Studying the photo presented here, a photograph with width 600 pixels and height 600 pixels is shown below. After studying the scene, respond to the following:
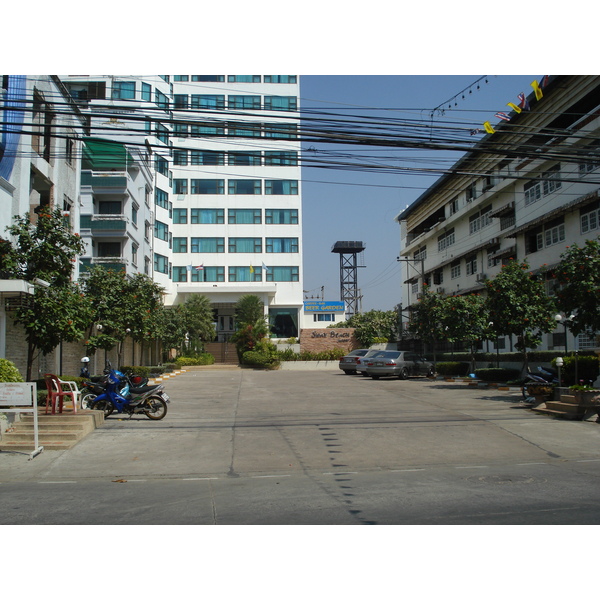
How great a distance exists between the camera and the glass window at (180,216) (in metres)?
55.6

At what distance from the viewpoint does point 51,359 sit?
21.6m

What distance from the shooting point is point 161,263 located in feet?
172

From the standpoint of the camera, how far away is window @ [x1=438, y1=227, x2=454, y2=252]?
157 feet

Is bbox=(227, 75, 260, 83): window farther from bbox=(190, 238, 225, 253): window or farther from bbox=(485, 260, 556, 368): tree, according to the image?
bbox=(485, 260, 556, 368): tree

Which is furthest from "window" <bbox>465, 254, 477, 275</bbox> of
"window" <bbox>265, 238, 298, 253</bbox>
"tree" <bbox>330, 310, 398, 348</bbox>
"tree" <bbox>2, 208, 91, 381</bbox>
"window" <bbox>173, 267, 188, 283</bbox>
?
"tree" <bbox>2, 208, 91, 381</bbox>

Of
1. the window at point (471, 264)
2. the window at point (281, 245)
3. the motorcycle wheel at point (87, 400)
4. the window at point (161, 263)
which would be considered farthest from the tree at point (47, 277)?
the window at point (281, 245)

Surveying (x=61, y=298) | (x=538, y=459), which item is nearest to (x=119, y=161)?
(x=61, y=298)

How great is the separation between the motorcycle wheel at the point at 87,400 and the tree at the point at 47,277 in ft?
5.16

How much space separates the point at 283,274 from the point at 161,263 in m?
11.6

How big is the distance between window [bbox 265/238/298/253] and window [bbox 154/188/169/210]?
398 inches

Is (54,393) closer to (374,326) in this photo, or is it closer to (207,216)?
(374,326)

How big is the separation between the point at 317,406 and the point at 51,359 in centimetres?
1065

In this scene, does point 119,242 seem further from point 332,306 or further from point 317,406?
point 317,406

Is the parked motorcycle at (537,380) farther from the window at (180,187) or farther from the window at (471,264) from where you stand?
the window at (180,187)
